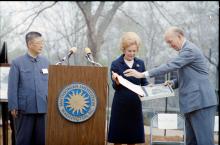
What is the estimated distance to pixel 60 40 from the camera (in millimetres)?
10516

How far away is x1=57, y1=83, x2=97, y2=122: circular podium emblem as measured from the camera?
4.15m

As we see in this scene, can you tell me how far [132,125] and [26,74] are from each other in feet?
3.91

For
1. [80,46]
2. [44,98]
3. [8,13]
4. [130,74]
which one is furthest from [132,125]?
[8,13]

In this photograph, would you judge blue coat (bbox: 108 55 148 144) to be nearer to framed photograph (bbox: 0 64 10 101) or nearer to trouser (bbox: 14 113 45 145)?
trouser (bbox: 14 113 45 145)

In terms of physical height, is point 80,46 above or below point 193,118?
above

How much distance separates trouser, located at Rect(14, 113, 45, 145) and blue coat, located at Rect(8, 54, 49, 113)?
111 millimetres

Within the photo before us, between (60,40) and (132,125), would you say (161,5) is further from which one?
(132,125)

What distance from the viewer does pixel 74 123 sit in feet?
13.7

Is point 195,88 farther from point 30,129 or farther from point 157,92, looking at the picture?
point 30,129

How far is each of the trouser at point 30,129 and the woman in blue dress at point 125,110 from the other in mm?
732

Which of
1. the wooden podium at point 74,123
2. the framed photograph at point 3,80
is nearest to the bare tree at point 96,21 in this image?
the framed photograph at point 3,80

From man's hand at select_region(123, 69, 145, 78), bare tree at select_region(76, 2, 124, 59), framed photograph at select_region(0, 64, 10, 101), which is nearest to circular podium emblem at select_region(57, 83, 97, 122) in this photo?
man's hand at select_region(123, 69, 145, 78)

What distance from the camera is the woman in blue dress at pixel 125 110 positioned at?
4754mm

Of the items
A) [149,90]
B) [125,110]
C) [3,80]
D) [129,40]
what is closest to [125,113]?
[125,110]
